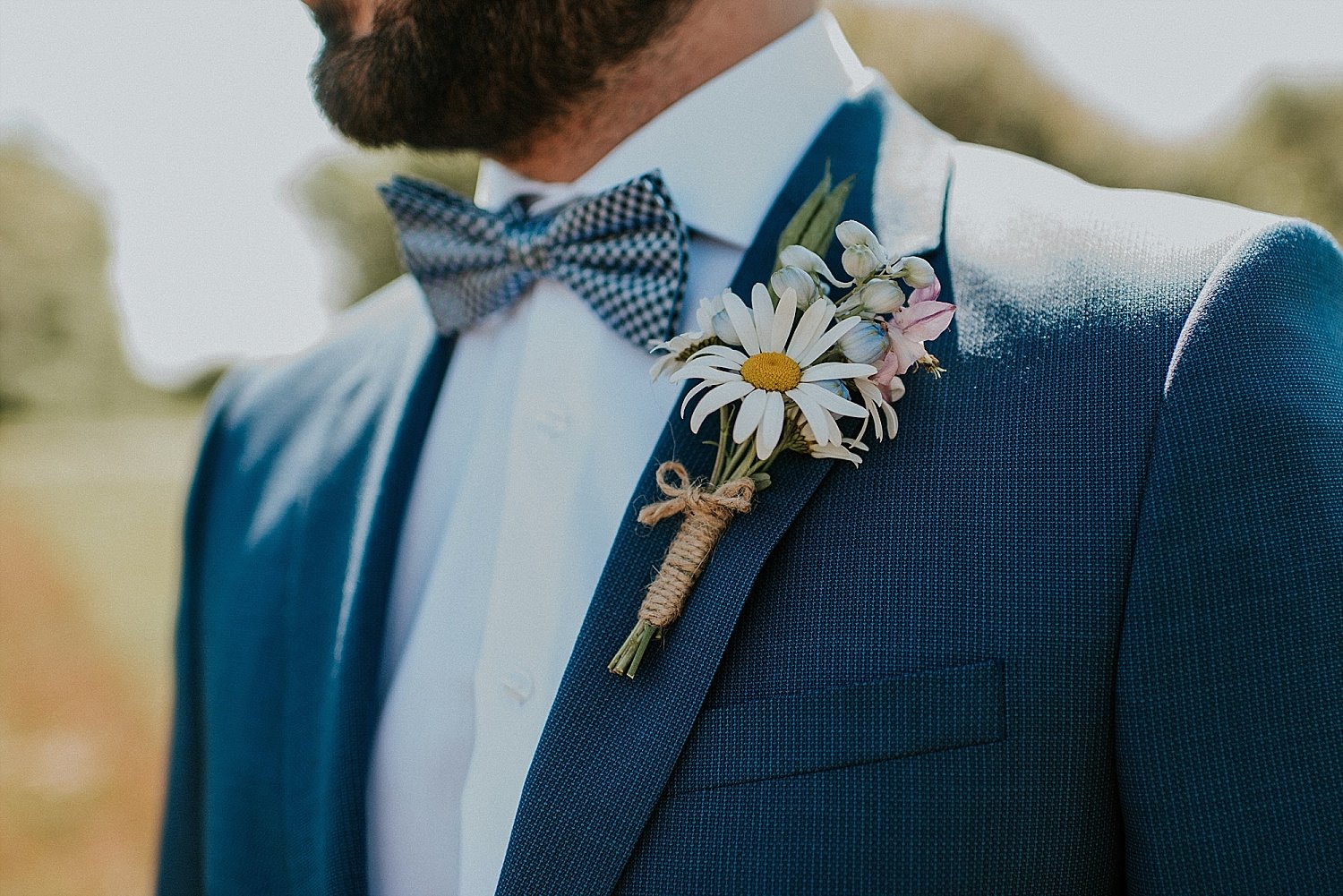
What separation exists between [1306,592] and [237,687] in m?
1.60

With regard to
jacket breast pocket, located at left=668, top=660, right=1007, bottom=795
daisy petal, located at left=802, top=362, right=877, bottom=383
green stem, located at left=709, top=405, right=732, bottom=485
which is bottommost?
jacket breast pocket, located at left=668, top=660, right=1007, bottom=795

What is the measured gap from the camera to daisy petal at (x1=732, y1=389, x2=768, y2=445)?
1.21 m

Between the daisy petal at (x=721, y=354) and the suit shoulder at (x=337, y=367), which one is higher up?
the daisy petal at (x=721, y=354)

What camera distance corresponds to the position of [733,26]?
1679 mm

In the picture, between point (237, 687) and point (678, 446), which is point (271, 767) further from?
point (678, 446)

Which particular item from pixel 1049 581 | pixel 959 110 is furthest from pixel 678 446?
pixel 959 110

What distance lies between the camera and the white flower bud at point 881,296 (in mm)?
1225

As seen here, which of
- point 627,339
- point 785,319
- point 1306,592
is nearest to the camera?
point 1306,592

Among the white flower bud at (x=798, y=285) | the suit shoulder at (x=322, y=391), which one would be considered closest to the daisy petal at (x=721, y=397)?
the white flower bud at (x=798, y=285)

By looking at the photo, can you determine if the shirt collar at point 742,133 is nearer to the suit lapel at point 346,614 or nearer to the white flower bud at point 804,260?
the white flower bud at point 804,260

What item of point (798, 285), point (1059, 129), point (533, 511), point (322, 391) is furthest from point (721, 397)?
point (1059, 129)

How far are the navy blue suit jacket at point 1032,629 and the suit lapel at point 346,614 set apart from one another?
415 millimetres

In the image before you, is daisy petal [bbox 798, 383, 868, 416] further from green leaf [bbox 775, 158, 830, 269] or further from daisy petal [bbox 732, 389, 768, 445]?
green leaf [bbox 775, 158, 830, 269]

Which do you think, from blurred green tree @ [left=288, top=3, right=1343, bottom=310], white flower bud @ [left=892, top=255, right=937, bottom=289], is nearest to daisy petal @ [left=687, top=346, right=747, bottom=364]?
white flower bud @ [left=892, top=255, right=937, bottom=289]
